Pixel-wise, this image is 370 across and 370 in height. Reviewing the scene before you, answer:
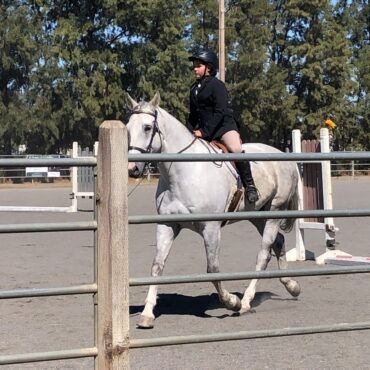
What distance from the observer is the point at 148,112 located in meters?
7.25

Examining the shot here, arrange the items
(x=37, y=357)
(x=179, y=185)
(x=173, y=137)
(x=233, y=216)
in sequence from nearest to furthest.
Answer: (x=37, y=357) < (x=233, y=216) < (x=179, y=185) < (x=173, y=137)

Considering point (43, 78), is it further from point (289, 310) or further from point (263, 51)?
point (289, 310)

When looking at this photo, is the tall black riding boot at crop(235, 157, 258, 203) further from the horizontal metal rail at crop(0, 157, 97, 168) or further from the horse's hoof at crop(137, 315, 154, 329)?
the horizontal metal rail at crop(0, 157, 97, 168)

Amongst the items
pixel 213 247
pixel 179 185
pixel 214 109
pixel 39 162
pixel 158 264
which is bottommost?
pixel 158 264

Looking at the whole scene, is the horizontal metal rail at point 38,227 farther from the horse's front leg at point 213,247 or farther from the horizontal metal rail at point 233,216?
the horse's front leg at point 213,247

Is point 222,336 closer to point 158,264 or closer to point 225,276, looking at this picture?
point 225,276

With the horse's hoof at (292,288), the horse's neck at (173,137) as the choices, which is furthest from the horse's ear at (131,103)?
the horse's hoof at (292,288)

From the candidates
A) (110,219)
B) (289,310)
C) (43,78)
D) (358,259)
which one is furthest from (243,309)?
(43,78)

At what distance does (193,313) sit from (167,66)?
4481 cm

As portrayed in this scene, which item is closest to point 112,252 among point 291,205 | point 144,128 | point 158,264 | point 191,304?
point 144,128

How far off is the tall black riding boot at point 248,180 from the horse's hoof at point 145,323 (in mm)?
1704

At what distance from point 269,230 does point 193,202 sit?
154 cm

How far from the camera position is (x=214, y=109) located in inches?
304

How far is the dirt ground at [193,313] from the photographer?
5785mm
